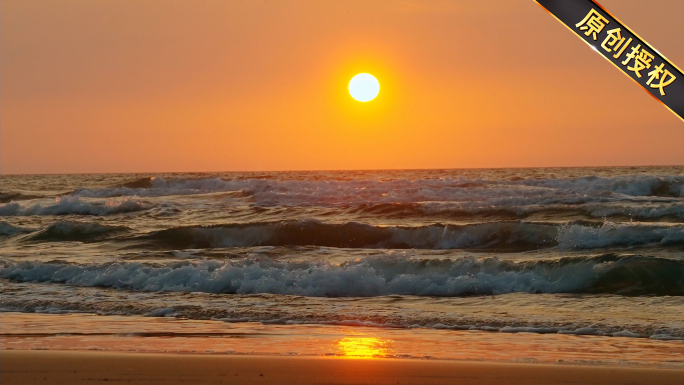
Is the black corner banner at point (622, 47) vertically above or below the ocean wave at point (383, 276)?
above

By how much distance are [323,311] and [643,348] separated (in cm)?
361

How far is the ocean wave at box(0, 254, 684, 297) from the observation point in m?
10.1

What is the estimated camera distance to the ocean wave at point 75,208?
2612 centimetres

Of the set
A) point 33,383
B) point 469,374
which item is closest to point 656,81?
point 469,374

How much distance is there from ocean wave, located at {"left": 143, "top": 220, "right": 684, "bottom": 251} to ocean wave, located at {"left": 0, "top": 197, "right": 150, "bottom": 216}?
9.11 metres

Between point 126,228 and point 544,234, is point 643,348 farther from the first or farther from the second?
point 126,228

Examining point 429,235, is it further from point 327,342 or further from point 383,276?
point 327,342

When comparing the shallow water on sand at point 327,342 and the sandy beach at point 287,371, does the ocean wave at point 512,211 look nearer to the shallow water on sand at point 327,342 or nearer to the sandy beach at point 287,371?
the shallow water on sand at point 327,342

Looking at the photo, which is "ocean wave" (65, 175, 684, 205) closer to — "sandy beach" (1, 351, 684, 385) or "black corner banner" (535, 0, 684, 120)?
"sandy beach" (1, 351, 684, 385)

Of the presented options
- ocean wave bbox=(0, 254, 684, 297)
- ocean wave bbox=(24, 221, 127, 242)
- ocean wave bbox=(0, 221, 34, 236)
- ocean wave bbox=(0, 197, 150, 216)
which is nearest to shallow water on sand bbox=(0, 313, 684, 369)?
ocean wave bbox=(0, 254, 684, 297)

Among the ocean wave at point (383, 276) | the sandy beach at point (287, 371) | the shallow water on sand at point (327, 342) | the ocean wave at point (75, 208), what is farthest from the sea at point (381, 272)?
the ocean wave at point (75, 208)

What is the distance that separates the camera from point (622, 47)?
7.69 ft

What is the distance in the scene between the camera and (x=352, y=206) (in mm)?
24078

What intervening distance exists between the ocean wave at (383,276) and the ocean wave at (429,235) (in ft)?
14.3
